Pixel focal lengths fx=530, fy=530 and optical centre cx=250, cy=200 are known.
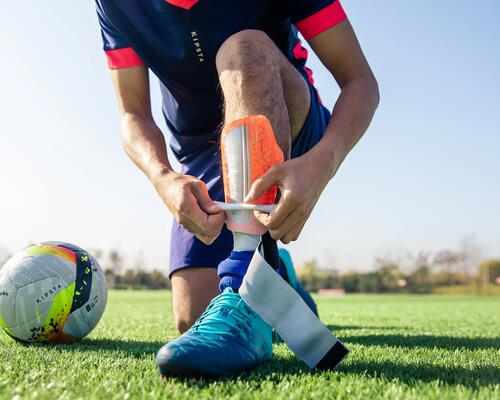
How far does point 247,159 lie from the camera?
1.74 m

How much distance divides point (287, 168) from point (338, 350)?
60 centimetres

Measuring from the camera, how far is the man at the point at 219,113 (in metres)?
1.64

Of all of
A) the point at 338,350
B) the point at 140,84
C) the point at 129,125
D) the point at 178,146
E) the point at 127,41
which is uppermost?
the point at 127,41

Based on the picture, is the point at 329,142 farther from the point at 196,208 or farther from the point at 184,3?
the point at 184,3

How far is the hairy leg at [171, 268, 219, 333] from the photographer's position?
142 inches

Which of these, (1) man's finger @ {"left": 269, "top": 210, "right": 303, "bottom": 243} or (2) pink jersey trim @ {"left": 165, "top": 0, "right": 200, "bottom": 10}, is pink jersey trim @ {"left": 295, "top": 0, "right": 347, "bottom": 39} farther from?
(1) man's finger @ {"left": 269, "top": 210, "right": 303, "bottom": 243}

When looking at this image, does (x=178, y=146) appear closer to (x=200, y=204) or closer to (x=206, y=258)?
(x=206, y=258)

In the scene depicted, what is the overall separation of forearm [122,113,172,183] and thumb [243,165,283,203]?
53 centimetres

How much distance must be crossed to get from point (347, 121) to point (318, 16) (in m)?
0.64

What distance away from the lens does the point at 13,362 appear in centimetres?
204


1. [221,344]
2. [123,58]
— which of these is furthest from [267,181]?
[123,58]

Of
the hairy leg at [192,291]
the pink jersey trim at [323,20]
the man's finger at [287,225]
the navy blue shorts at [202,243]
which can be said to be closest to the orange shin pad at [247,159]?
the man's finger at [287,225]

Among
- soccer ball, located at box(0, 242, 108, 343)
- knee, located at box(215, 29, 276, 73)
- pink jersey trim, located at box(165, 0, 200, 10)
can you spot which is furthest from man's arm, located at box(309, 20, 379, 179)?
soccer ball, located at box(0, 242, 108, 343)

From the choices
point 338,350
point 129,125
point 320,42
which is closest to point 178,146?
point 129,125
